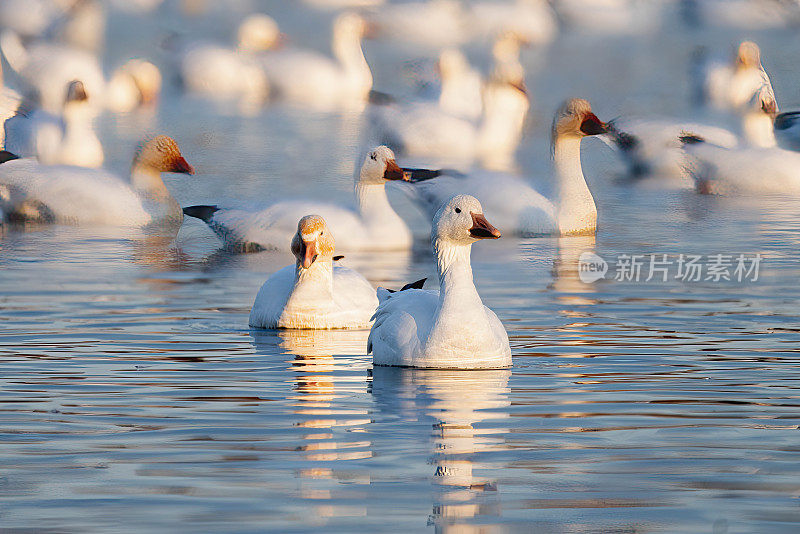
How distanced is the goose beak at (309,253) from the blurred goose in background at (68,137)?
9008mm

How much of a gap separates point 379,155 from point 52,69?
11.8 metres

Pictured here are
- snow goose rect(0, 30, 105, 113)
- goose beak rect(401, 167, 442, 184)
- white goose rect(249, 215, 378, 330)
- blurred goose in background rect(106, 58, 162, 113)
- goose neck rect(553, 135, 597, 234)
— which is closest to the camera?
white goose rect(249, 215, 378, 330)

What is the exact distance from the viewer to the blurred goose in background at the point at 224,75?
958 inches

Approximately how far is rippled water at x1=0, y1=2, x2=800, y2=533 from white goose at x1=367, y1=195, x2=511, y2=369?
12cm

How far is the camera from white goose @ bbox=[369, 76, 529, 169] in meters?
20.5

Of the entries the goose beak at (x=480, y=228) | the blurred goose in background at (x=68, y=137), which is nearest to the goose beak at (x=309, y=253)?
the goose beak at (x=480, y=228)

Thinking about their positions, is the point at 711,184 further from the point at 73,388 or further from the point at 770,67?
the point at 73,388

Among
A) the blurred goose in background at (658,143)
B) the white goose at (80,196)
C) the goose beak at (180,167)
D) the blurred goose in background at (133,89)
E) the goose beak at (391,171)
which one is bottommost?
the goose beak at (391,171)

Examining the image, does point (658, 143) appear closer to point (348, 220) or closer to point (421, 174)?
point (421, 174)

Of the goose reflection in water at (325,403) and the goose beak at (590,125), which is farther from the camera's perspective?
the goose beak at (590,125)

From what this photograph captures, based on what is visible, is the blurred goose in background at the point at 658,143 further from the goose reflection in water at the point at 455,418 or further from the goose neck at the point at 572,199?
the goose reflection in water at the point at 455,418

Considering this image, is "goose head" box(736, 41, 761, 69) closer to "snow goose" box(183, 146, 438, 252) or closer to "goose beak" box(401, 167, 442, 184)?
"goose beak" box(401, 167, 442, 184)

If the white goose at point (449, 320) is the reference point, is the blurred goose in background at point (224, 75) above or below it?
above

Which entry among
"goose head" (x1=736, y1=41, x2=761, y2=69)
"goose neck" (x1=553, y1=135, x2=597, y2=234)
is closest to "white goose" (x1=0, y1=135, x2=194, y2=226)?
"goose neck" (x1=553, y1=135, x2=597, y2=234)
